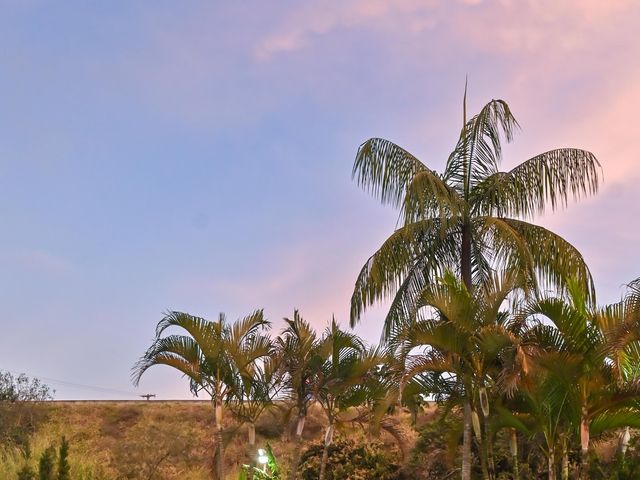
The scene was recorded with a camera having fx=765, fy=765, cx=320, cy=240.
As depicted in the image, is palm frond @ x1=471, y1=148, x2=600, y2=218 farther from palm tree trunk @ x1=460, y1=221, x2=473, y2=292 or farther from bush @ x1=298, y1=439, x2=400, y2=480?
bush @ x1=298, y1=439, x2=400, y2=480

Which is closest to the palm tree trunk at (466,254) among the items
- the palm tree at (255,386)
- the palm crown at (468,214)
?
the palm crown at (468,214)

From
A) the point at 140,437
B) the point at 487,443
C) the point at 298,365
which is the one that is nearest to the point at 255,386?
the point at 298,365

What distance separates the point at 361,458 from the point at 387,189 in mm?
8936

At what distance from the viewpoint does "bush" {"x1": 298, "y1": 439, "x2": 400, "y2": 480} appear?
20.3m

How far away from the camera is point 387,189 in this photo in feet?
49.1

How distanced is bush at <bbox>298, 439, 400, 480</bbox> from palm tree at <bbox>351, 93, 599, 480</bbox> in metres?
7.46

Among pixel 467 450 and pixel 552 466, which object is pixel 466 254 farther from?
pixel 552 466

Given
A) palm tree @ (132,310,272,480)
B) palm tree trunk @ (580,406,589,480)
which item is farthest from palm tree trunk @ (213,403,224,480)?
palm tree trunk @ (580,406,589,480)

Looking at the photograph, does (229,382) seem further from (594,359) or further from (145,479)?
(594,359)

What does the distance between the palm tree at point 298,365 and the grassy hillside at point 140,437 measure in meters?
1.21

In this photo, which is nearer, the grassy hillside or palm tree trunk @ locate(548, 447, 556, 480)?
palm tree trunk @ locate(548, 447, 556, 480)

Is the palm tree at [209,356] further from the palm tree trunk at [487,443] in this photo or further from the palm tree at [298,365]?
the palm tree trunk at [487,443]

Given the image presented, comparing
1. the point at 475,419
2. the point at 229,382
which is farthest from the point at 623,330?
the point at 229,382

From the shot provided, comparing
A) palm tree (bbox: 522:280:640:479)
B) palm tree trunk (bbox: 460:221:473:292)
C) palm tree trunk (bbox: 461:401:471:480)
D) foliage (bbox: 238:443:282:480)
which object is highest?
palm tree trunk (bbox: 460:221:473:292)
